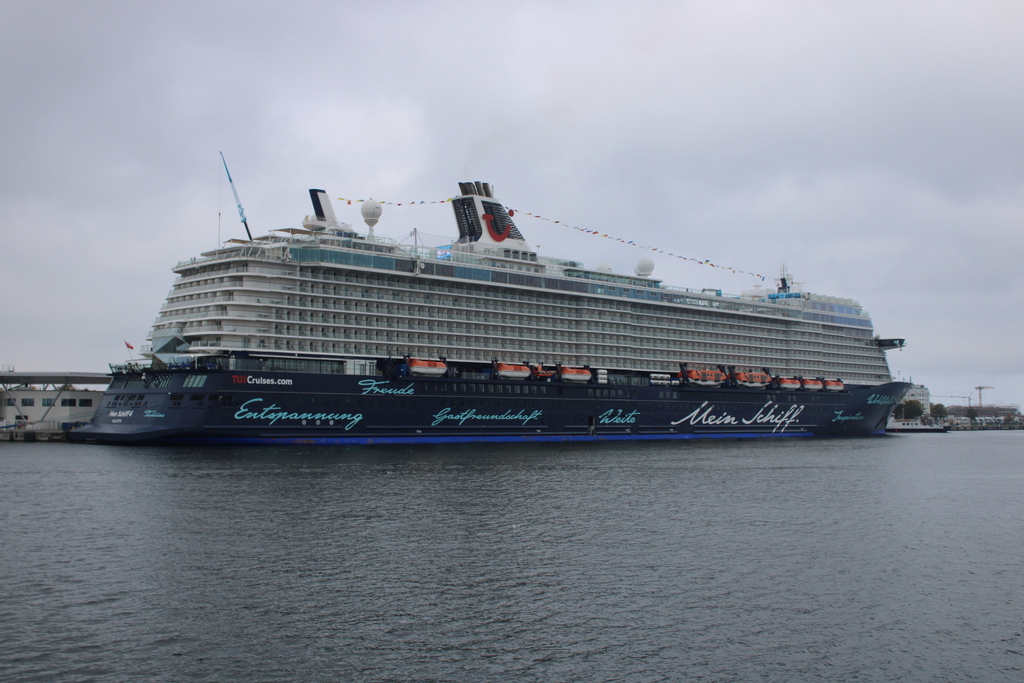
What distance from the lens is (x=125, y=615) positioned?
20453 millimetres

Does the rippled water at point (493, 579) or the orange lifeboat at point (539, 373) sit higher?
the orange lifeboat at point (539, 373)

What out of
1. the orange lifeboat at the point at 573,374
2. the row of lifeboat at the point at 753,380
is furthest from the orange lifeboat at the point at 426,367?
the row of lifeboat at the point at 753,380

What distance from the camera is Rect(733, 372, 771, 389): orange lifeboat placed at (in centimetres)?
9381

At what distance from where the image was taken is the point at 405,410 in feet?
216

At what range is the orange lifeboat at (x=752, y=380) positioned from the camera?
93812mm

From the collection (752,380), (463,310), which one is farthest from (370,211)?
(752,380)

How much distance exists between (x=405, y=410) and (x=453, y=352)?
8.95 meters

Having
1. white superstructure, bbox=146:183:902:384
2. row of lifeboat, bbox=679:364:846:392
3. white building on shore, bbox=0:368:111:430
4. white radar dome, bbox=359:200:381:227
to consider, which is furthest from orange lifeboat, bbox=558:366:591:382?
white building on shore, bbox=0:368:111:430

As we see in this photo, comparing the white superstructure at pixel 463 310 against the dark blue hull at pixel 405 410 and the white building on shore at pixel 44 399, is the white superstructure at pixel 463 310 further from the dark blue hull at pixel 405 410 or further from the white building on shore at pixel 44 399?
the white building on shore at pixel 44 399

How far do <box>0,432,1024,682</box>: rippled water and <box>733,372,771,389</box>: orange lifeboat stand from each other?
49100mm

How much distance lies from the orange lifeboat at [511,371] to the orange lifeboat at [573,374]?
4632 millimetres

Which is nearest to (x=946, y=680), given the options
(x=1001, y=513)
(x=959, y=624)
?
(x=959, y=624)

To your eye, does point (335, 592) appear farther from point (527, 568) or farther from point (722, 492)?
point (722, 492)

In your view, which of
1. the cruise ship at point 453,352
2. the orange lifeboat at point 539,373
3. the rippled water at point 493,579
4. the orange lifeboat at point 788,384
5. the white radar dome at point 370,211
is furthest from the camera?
the orange lifeboat at point 788,384
